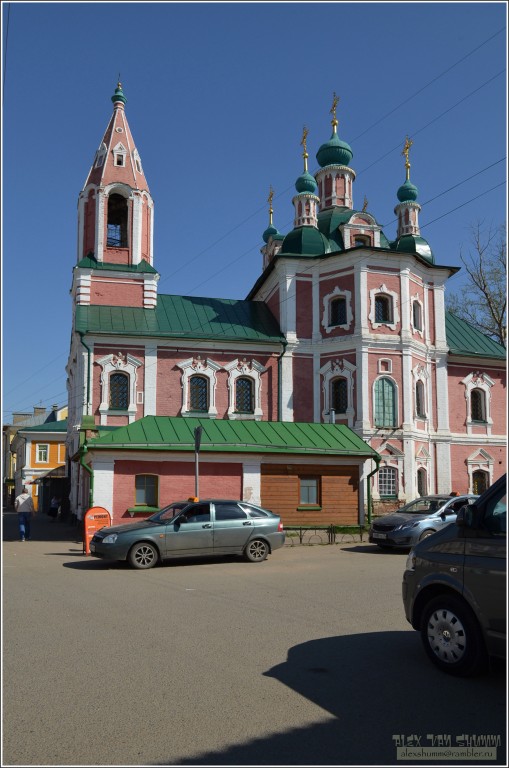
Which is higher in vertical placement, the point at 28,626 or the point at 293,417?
the point at 293,417

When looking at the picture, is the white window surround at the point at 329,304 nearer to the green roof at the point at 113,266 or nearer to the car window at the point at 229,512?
the green roof at the point at 113,266

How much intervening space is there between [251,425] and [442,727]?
1841 centimetres

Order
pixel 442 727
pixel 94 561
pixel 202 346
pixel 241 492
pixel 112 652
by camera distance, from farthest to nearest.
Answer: pixel 202 346 < pixel 241 492 < pixel 94 561 < pixel 112 652 < pixel 442 727

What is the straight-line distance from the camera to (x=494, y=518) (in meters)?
6.20

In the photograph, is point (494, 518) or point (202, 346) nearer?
point (494, 518)

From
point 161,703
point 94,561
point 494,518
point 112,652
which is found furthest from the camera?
point 94,561

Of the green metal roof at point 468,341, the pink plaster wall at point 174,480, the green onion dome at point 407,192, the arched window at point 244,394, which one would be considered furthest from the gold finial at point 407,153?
the pink plaster wall at point 174,480

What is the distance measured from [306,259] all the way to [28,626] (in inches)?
945

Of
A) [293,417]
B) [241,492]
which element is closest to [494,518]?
[241,492]

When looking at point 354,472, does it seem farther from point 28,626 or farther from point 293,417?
point 28,626

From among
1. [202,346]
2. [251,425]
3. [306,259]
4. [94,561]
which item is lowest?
[94,561]

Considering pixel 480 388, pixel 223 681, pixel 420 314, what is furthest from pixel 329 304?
pixel 223 681

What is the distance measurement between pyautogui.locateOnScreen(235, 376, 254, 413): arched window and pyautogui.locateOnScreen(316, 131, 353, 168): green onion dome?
43.7 ft

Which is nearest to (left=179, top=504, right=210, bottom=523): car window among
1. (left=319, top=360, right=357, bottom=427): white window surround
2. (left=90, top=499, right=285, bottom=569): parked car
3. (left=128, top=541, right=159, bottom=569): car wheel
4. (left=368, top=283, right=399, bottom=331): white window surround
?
(left=90, top=499, right=285, bottom=569): parked car
